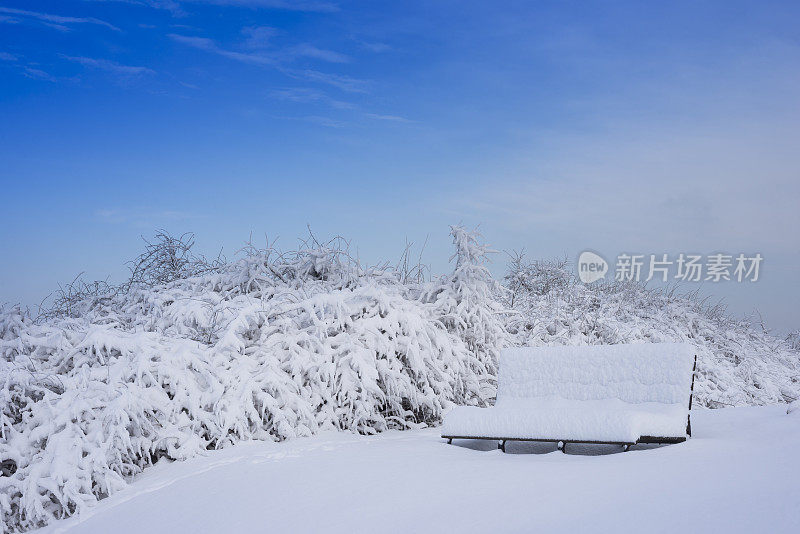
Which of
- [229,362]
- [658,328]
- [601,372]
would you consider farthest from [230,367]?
[658,328]

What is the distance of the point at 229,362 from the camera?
6.77 m

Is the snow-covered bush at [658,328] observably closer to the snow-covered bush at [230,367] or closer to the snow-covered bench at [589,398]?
the snow-covered bush at [230,367]

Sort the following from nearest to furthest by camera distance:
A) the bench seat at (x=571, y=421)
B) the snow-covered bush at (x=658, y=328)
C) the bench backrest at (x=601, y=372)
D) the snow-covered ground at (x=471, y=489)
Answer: the snow-covered ground at (x=471, y=489) < the bench seat at (x=571, y=421) < the bench backrest at (x=601, y=372) < the snow-covered bush at (x=658, y=328)

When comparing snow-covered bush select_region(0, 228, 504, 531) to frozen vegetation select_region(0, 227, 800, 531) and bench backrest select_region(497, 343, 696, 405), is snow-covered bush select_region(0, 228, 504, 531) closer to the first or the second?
frozen vegetation select_region(0, 227, 800, 531)

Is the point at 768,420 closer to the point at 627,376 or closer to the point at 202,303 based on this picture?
the point at 627,376

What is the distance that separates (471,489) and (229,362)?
10.2 ft

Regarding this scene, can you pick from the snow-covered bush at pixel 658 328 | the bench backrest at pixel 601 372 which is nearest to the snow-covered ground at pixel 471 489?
the bench backrest at pixel 601 372

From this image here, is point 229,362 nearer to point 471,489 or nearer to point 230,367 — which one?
point 230,367

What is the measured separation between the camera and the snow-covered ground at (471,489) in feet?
12.2

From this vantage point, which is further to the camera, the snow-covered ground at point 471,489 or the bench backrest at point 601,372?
the bench backrest at point 601,372

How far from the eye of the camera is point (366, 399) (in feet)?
23.1

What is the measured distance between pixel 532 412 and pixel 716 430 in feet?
5.59

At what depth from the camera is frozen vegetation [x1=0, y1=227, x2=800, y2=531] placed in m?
5.55

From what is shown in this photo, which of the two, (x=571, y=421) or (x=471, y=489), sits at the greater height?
(x=571, y=421)
